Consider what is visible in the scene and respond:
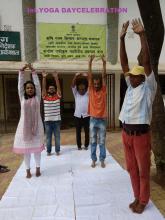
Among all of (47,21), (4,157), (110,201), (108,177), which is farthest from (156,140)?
(47,21)

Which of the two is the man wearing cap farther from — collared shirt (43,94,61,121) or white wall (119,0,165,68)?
white wall (119,0,165,68)

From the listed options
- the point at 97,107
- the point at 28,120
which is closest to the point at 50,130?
the point at 97,107

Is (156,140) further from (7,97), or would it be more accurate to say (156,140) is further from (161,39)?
(7,97)

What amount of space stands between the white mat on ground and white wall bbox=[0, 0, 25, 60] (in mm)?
5474

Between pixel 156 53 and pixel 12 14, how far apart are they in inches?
247

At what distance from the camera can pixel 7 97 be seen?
13281mm

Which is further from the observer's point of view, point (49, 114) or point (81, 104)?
point (81, 104)

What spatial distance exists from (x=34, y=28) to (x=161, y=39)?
589cm

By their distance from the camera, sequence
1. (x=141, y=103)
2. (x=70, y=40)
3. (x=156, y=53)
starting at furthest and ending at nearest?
(x=70, y=40)
(x=156, y=53)
(x=141, y=103)

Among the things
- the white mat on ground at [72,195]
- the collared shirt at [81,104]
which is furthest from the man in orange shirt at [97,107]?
the collared shirt at [81,104]

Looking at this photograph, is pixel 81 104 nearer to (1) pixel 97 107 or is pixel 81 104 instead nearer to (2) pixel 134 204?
(1) pixel 97 107

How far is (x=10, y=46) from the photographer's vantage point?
925 cm

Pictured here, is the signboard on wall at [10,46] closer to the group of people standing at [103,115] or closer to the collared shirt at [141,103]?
the group of people standing at [103,115]

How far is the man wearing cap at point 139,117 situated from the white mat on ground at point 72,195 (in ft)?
1.12
